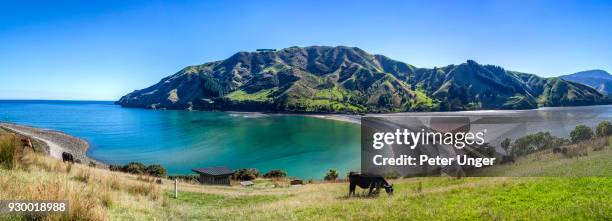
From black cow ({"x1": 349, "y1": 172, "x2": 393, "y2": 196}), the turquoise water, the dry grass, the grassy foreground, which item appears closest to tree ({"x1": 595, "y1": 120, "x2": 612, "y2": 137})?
the grassy foreground

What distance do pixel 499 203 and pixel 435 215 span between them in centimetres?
301

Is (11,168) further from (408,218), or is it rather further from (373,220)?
(408,218)

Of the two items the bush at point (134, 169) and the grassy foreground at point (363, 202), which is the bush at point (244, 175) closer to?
the bush at point (134, 169)

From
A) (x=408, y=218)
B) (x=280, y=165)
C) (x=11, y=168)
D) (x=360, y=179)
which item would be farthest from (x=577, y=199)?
(x=280, y=165)

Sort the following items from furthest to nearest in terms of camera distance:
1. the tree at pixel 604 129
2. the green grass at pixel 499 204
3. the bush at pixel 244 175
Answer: the bush at pixel 244 175, the tree at pixel 604 129, the green grass at pixel 499 204

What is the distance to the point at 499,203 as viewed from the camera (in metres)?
13.8

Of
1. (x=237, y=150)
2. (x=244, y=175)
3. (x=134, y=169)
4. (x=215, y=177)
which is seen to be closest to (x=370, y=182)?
(x=215, y=177)

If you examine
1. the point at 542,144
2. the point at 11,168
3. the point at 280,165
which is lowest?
the point at 280,165

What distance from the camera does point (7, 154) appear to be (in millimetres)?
14984

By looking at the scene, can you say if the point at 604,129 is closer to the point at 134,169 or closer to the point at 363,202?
the point at 363,202

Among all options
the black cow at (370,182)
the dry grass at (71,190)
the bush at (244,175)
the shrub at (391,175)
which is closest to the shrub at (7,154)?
the dry grass at (71,190)

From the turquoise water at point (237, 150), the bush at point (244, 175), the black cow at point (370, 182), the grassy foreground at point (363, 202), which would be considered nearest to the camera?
the grassy foreground at point (363, 202)

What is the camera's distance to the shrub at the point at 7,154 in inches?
580

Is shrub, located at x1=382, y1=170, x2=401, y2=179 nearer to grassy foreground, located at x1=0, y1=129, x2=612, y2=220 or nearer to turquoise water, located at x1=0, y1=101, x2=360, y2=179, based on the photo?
turquoise water, located at x1=0, y1=101, x2=360, y2=179
